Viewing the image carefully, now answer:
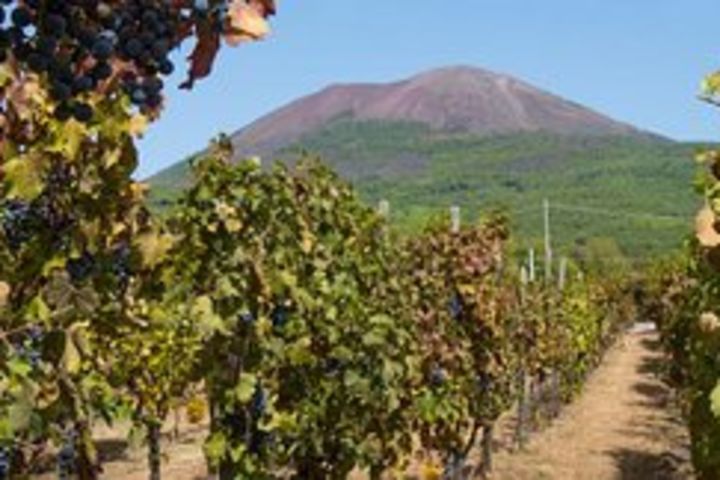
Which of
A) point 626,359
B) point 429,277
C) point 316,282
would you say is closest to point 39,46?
point 316,282

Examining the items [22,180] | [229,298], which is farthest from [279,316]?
[22,180]

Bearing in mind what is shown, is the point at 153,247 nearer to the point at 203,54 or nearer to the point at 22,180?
the point at 22,180

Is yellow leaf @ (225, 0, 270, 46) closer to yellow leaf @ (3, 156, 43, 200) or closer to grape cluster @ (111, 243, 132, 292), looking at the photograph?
yellow leaf @ (3, 156, 43, 200)

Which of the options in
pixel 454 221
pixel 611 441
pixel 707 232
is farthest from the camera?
pixel 611 441

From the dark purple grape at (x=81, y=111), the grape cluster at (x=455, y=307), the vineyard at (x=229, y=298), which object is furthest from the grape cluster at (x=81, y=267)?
the grape cluster at (x=455, y=307)

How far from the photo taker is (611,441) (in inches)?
934

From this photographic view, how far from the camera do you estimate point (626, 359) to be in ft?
147

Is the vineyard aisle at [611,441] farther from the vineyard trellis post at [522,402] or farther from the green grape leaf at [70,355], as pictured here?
the green grape leaf at [70,355]

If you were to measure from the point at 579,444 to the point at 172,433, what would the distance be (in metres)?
8.15

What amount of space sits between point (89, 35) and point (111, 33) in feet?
0.16

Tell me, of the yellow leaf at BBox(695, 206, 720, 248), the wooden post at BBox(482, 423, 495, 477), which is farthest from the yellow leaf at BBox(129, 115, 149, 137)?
the wooden post at BBox(482, 423, 495, 477)

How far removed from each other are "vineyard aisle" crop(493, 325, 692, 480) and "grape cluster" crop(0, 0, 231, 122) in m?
16.5

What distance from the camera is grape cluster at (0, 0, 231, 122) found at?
8.50 ft

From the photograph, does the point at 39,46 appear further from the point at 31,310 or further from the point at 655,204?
the point at 655,204
